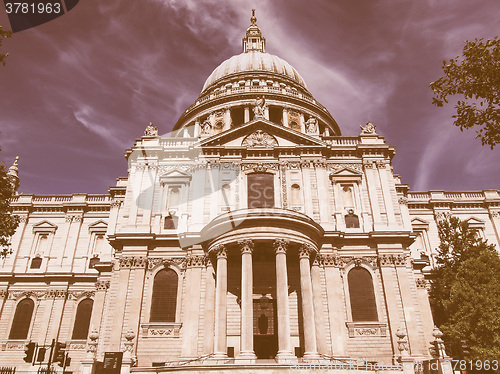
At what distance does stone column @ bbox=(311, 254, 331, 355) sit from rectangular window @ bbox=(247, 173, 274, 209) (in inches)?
235

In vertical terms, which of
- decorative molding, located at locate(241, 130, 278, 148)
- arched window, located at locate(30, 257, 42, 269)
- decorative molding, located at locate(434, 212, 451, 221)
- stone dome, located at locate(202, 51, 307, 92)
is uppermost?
stone dome, located at locate(202, 51, 307, 92)

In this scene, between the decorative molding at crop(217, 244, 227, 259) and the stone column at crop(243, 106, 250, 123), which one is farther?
the stone column at crop(243, 106, 250, 123)

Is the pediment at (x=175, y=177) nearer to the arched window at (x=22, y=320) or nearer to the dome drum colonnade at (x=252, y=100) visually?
the dome drum colonnade at (x=252, y=100)

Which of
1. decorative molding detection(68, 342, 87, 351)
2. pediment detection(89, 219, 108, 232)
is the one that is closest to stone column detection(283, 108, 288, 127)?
pediment detection(89, 219, 108, 232)

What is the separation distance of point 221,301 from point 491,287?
2005cm

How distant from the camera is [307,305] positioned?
23828 mm

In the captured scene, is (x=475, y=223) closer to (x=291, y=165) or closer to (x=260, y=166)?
(x=291, y=165)

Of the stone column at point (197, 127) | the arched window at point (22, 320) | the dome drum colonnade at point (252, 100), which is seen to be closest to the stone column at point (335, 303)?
the dome drum colonnade at point (252, 100)

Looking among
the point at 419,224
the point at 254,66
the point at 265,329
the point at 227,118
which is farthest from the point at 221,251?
the point at 254,66

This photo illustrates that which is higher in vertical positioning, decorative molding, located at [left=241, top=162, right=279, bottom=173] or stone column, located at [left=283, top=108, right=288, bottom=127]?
stone column, located at [left=283, top=108, right=288, bottom=127]

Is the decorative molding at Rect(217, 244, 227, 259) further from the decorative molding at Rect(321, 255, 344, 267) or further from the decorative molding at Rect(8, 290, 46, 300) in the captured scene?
the decorative molding at Rect(8, 290, 46, 300)

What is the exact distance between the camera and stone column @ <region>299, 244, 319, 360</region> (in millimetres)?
22812

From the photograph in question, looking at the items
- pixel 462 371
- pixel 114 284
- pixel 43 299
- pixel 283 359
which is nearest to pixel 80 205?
pixel 43 299

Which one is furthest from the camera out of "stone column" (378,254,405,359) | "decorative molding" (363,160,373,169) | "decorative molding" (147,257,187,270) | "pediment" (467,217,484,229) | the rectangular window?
"pediment" (467,217,484,229)
